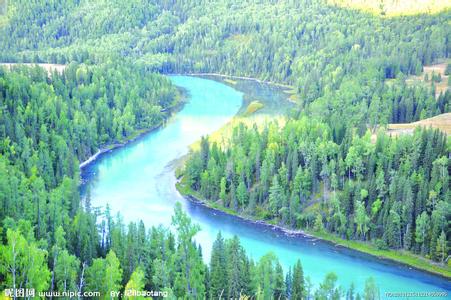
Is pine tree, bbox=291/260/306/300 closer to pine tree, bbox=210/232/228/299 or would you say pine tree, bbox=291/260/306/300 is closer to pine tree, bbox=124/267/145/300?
pine tree, bbox=210/232/228/299

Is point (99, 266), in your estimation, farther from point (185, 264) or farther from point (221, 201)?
point (221, 201)

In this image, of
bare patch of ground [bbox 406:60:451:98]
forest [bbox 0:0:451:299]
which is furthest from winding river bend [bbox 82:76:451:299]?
bare patch of ground [bbox 406:60:451:98]

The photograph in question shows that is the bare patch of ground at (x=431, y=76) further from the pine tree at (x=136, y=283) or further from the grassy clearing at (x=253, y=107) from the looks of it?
the pine tree at (x=136, y=283)

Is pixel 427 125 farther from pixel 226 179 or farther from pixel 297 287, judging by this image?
pixel 297 287

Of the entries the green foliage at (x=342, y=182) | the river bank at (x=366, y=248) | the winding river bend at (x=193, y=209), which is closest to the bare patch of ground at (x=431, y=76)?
the winding river bend at (x=193, y=209)

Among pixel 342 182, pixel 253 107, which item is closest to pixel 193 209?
pixel 342 182

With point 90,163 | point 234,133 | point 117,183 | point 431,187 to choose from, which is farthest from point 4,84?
point 431,187
